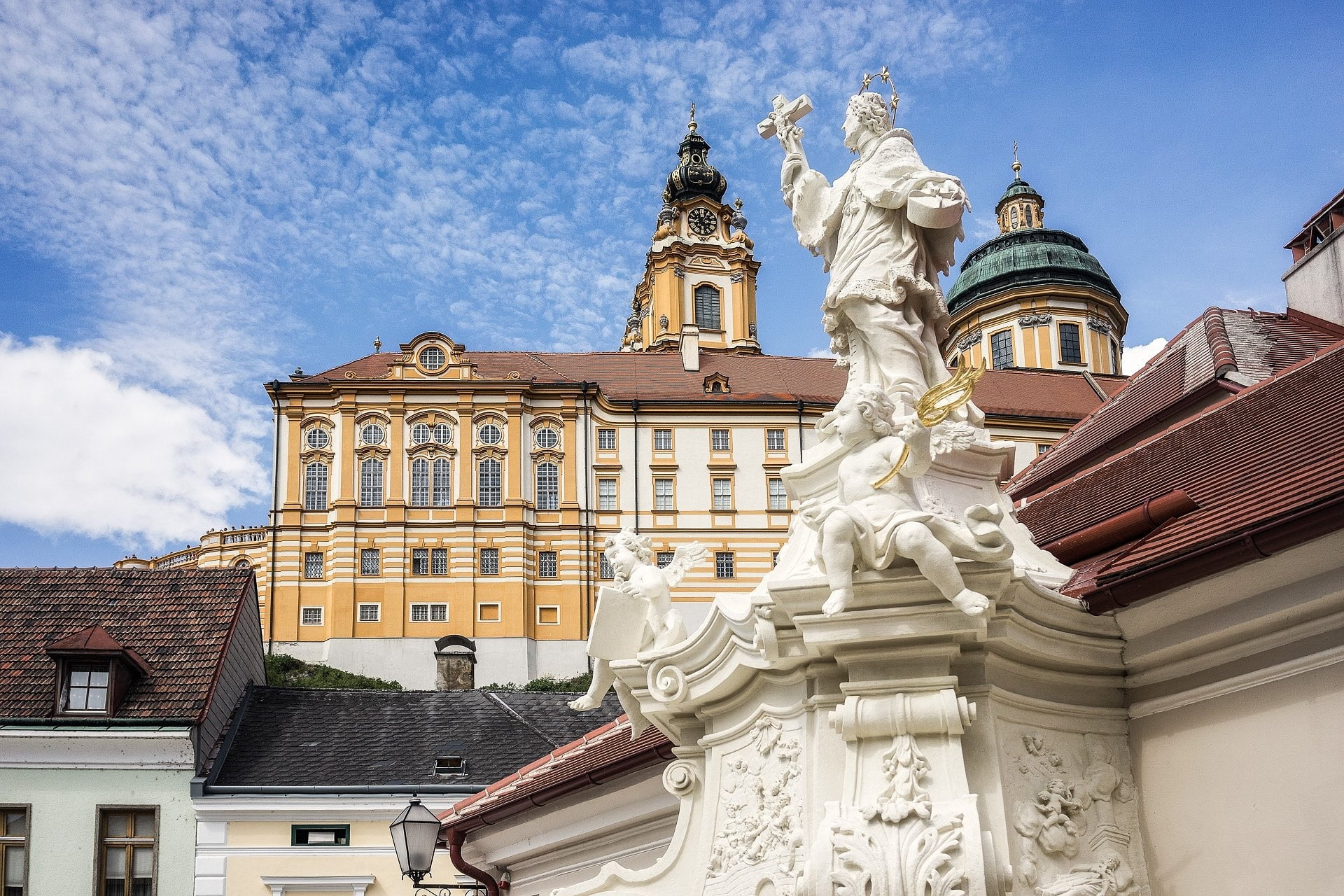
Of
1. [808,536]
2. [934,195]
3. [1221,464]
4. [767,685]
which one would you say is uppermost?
[934,195]

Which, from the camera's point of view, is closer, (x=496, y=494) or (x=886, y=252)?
(x=886, y=252)

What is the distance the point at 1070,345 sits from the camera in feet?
251

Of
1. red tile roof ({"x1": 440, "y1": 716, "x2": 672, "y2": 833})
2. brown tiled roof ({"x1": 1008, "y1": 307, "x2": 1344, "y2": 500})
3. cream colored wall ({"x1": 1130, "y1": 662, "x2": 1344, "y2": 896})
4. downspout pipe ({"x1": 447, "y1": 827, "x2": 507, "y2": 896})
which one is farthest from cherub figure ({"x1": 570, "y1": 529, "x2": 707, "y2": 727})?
brown tiled roof ({"x1": 1008, "y1": 307, "x2": 1344, "y2": 500})

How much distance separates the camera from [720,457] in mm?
70062

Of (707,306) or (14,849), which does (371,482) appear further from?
(14,849)

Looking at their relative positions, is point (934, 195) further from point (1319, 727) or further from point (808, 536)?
point (1319, 727)

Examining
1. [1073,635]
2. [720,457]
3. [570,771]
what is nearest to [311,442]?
[720,457]

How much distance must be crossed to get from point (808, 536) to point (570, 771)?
452 centimetres

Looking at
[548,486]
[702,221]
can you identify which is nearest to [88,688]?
[548,486]

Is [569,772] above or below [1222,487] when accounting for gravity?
below

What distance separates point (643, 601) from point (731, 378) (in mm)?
65002

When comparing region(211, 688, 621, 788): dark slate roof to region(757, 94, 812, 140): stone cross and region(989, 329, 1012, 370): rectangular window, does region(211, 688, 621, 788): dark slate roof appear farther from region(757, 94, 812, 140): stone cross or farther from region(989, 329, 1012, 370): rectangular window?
region(989, 329, 1012, 370): rectangular window

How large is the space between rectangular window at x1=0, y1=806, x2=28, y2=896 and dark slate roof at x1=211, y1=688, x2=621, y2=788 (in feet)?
9.12

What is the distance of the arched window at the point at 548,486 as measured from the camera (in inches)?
2731
